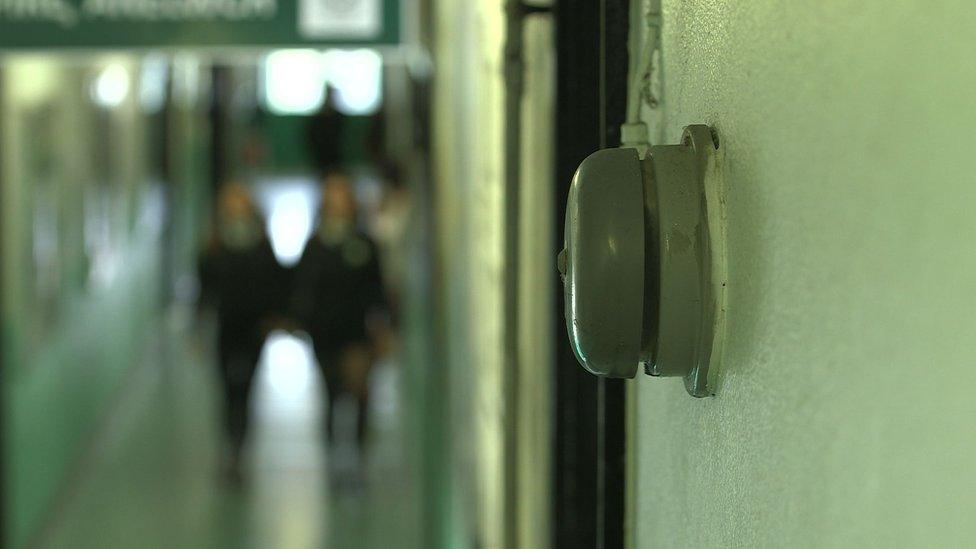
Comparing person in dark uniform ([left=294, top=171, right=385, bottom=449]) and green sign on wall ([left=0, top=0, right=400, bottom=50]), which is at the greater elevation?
green sign on wall ([left=0, top=0, right=400, bottom=50])

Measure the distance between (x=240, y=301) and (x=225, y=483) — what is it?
101 centimetres

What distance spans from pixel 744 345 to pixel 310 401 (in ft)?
28.6

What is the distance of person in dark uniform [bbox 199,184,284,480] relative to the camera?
7766 mm

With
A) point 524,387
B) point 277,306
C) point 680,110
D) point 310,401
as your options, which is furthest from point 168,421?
point 680,110

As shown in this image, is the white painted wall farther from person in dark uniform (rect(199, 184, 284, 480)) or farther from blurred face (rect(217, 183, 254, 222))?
blurred face (rect(217, 183, 254, 222))

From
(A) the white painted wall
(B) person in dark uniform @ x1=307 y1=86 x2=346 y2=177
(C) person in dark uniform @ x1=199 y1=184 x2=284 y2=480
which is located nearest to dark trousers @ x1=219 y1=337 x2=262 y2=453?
(C) person in dark uniform @ x1=199 y1=184 x2=284 y2=480

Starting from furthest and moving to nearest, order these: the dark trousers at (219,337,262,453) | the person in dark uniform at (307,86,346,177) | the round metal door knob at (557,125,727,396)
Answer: the person in dark uniform at (307,86,346,177), the dark trousers at (219,337,262,453), the round metal door knob at (557,125,727,396)

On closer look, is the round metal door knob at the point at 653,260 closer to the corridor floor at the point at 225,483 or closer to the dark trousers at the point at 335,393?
the corridor floor at the point at 225,483

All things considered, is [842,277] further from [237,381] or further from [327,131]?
[327,131]

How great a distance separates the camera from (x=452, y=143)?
6.25 meters

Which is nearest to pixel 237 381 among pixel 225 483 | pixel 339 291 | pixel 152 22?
pixel 225 483

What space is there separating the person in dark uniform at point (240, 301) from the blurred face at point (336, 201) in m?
0.47

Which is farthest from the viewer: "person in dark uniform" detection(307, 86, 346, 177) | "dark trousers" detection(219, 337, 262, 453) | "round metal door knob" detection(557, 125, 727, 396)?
"person in dark uniform" detection(307, 86, 346, 177)

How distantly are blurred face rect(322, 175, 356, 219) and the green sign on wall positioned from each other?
3.03 metres
